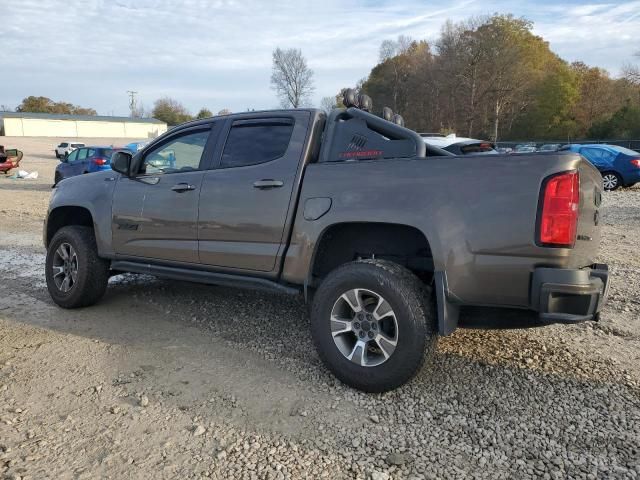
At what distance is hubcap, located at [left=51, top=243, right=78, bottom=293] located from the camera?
5234 mm

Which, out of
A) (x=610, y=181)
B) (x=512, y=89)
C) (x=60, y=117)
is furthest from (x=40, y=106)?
(x=610, y=181)

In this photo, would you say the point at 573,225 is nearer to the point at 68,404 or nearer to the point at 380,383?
the point at 380,383

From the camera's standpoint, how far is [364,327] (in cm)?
345

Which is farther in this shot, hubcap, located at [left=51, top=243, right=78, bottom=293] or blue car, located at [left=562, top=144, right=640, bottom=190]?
blue car, located at [left=562, top=144, right=640, bottom=190]

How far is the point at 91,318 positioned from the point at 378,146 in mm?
3247

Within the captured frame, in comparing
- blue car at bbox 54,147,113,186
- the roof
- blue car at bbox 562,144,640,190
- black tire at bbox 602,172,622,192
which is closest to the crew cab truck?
blue car at bbox 54,147,113,186

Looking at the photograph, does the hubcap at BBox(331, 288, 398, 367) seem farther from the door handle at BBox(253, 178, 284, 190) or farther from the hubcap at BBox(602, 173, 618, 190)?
the hubcap at BBox(602, 173, 618, 190)

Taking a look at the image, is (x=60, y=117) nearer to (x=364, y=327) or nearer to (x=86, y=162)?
(x=86, y=162)

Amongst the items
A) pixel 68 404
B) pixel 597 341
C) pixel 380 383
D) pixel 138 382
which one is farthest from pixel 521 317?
pixel 68 404

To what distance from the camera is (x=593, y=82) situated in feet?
171

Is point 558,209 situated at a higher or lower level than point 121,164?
lower

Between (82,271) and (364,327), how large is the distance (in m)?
3.13

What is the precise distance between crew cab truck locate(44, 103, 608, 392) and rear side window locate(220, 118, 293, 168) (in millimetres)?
12

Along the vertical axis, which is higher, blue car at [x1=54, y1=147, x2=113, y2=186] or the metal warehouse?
the metal warehouse
